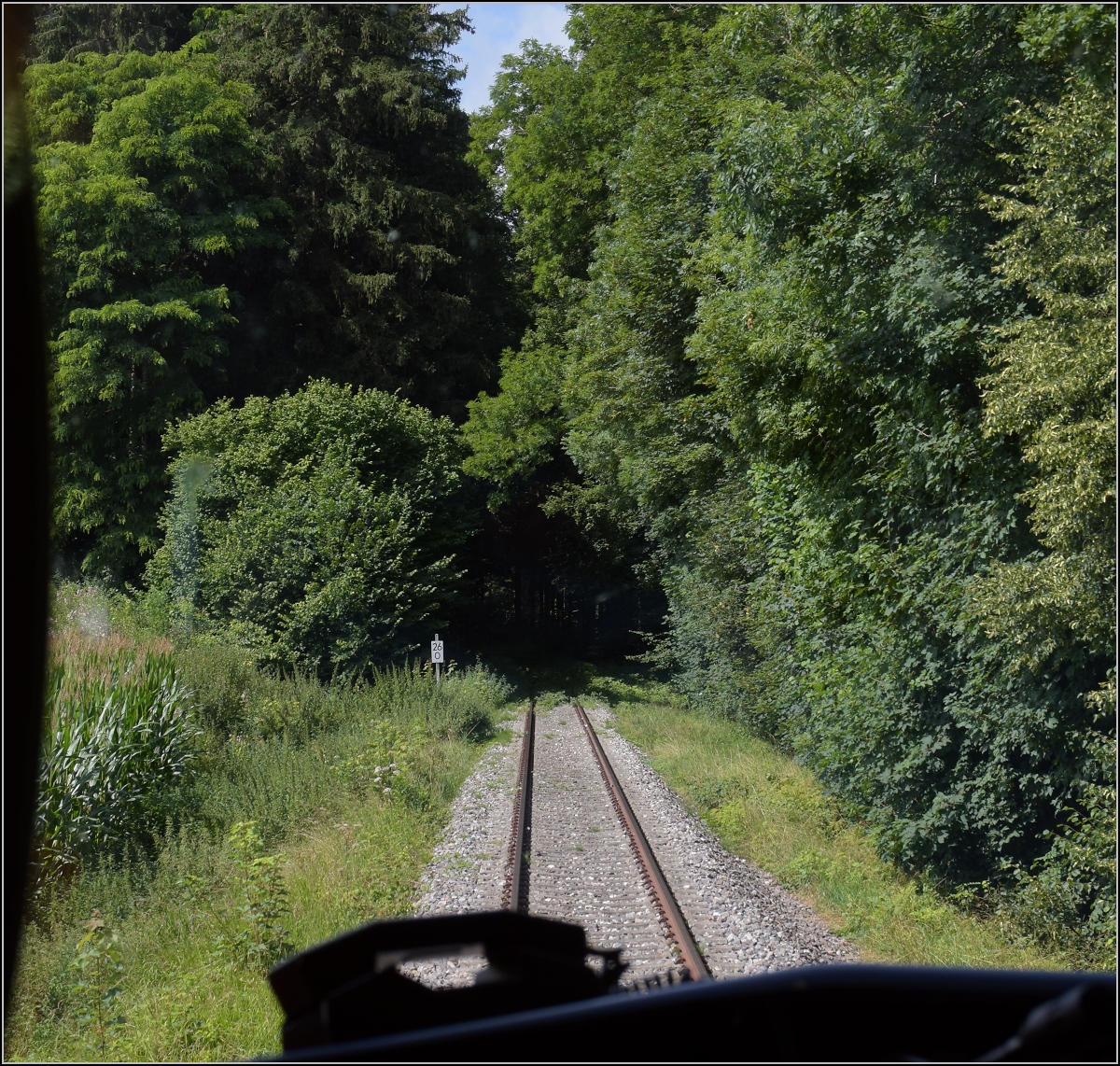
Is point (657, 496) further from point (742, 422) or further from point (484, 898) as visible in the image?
point (484, 898)

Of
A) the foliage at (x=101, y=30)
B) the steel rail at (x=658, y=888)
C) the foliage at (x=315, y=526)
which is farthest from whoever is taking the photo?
the foliage at (x=101, y=30)

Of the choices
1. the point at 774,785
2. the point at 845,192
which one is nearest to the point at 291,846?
the point at 774,785

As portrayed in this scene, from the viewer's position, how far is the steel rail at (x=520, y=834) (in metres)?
8.79

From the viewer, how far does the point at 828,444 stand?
34.9ft

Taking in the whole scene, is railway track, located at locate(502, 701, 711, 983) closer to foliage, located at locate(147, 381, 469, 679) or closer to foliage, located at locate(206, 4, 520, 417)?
foliage, located at locate(147, 381, 469, 679)

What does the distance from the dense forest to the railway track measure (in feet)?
8.24

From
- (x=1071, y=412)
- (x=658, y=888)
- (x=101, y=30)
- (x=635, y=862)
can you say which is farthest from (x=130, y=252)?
(x=1071, y=412)

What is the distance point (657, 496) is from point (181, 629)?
39.4ft

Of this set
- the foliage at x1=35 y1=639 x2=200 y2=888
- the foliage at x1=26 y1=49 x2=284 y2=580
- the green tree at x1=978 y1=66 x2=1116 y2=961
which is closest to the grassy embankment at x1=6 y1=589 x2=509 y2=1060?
the foliage at x1=35 y1=639 x2=200 y2=888

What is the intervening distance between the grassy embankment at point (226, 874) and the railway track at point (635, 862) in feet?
3.28

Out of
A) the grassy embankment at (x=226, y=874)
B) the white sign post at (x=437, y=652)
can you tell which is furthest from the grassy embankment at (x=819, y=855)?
the white sign post at (x=437, y=652)

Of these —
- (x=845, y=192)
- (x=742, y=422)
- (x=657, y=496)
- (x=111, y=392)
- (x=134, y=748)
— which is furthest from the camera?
(x=111, y=392)

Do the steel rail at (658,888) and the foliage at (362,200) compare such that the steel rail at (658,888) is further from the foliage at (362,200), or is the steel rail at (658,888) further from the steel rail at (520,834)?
the foliage at (362,200)

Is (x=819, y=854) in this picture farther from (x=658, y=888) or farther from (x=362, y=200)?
(x=362, y=200)
